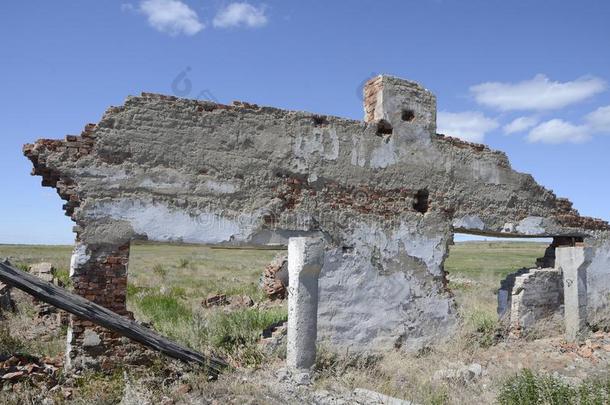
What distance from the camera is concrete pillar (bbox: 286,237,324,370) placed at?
6.34 m

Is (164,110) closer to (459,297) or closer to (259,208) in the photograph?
(259,208)

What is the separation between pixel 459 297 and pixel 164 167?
9745mm

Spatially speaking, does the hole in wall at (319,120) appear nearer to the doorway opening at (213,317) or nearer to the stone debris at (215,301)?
the doorway opening at (213,317)

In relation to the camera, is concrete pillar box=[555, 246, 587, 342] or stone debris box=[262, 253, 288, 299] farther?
stone debris box=[262, 253, 288, 299]

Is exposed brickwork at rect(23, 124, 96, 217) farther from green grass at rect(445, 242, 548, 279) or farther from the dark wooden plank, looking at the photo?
green grass at rect(445, 242, 548, 279)

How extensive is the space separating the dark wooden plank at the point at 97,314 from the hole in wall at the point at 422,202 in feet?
12.7

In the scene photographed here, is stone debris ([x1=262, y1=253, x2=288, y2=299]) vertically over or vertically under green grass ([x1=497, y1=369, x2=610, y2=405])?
over

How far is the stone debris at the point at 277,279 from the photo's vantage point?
504 inches

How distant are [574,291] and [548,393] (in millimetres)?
4654

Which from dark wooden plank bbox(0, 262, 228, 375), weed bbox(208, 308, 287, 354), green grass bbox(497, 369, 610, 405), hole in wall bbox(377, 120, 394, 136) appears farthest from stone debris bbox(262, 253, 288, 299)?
green grass bbox(497, 369, 610, 405)

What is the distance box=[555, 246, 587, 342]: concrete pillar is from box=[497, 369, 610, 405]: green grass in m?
3.88

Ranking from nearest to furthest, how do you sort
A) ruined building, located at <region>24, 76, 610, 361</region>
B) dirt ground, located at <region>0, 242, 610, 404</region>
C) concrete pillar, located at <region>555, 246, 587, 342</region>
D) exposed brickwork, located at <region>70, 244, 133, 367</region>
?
dirt ground, located at <region>0, 242, 610, 404</region> → exposed brickwork, located at <region>70, 244, 133, 367</region> → ruined building, located at <region>24, 76, 610, 361</region> → concrete pillar, located at <region>555, 246, 587, 342</region>

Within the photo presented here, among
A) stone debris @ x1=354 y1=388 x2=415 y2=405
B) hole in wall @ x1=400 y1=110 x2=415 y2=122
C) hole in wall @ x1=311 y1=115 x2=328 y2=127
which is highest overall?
hole in wall @ x1=400 y1=110 x2=415 y2=122

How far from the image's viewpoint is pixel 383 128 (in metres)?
7.92
